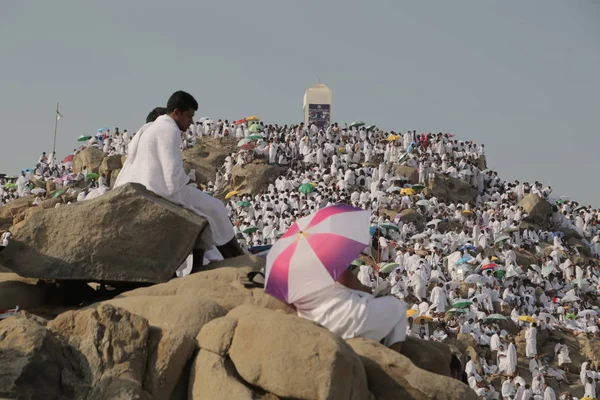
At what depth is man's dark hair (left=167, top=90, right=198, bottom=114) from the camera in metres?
7.71

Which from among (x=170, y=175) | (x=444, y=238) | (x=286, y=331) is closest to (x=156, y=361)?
(x=286, y=331)

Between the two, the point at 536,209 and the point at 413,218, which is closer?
the point at 413,218

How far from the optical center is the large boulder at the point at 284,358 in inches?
199

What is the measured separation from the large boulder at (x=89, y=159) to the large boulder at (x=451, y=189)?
14.3 meters

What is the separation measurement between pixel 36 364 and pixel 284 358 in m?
1.35

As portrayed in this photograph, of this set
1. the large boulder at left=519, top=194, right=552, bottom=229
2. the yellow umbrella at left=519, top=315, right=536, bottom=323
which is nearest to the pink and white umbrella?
the yellow umbrella at left=519, top=315, right=536, bottom=323

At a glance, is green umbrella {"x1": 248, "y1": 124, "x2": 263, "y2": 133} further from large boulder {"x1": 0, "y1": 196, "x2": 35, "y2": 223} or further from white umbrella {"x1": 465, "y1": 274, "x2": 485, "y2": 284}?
white umbrella {"x1": 465, "y1": 274, "x2": 485, "y2": 284}

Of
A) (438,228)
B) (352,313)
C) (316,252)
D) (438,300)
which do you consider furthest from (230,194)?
(352,313)

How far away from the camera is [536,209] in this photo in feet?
123

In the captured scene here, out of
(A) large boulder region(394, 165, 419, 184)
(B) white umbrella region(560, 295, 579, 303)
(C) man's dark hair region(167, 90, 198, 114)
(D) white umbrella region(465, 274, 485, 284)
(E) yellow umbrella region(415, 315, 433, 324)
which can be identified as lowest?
(B) white umbrella region(560, 295, 579, 303)

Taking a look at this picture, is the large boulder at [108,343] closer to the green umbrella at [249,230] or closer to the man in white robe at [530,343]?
the man in white robe at [530,343]

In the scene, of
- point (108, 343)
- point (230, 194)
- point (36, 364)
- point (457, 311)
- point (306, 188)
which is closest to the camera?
point (36, 364)

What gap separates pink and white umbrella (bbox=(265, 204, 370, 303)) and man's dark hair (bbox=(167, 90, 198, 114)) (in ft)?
6.27

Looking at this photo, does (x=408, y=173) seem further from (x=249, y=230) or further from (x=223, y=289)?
(x=223, y=289)
